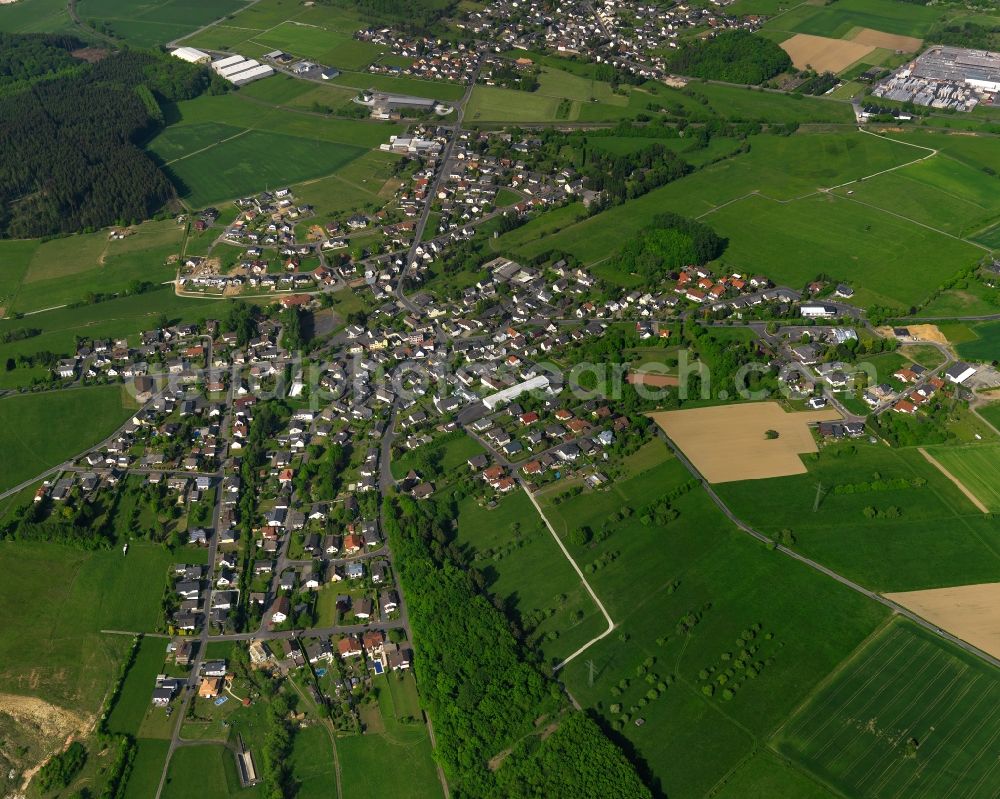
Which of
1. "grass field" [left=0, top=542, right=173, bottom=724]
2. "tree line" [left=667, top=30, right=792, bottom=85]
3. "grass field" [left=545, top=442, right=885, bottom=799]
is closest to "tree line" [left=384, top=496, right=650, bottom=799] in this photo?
"grass field" [left=545, top=442, right=885, bottom=799]

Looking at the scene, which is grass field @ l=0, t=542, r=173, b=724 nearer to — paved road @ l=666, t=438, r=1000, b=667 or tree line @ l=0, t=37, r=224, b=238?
paved road @ l=666, t=438, r=1000, b=667

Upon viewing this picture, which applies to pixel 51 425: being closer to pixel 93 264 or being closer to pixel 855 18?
pixel 93 264

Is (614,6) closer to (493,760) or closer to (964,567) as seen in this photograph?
(964,567)

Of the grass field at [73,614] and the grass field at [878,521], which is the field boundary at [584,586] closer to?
the grass field at [878,521]

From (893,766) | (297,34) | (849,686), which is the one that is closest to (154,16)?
(297,34)

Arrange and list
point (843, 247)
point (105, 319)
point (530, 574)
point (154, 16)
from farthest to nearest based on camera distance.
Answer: point (154, 16) < point (843, 247) < point (105, 319) < point (530, 574)

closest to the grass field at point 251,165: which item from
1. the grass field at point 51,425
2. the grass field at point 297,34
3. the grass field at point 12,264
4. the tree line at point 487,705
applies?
the grass field at point 12,264
